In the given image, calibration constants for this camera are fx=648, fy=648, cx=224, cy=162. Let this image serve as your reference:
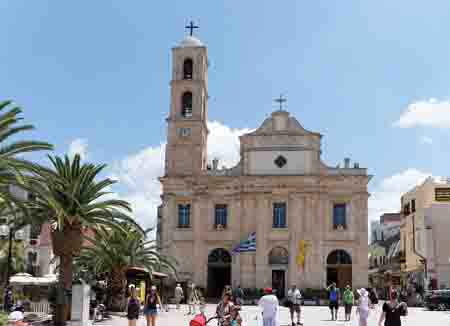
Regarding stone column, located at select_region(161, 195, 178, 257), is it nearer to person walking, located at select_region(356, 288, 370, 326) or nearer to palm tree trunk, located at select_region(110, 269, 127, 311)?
palm tree trunk, located at select_region(110, 269, 127, 311)

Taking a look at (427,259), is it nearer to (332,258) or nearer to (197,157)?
(332,258)

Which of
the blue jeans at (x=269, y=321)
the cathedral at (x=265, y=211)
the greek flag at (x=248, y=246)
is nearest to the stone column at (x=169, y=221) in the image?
the cathedral at (x=265, y=211)

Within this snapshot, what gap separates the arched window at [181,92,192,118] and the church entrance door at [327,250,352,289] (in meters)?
14.8

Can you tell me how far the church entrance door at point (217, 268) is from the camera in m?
46.5

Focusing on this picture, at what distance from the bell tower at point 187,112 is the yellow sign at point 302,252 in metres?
9.05

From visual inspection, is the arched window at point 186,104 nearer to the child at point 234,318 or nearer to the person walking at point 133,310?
the person walking at point 133,310

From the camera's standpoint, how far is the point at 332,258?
1799 inches

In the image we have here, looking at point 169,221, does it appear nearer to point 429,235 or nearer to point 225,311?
point 429,235

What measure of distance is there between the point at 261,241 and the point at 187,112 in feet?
36.5

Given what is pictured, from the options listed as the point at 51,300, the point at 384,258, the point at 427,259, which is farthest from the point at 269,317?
the point at 384,258

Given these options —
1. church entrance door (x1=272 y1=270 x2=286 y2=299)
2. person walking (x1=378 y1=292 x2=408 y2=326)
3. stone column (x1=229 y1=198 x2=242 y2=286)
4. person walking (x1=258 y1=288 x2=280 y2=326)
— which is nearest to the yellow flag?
church entrance door (x1=272 y1=270 x2=286 y2=299)

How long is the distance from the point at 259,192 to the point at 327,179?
4942 mm

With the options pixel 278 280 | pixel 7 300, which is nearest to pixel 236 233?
pixel 278 280

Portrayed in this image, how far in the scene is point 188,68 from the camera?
49.1m
